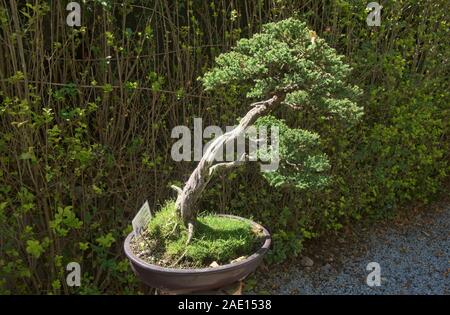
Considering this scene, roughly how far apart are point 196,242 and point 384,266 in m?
1.95

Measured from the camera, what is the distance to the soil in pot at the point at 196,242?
2117 millimetres

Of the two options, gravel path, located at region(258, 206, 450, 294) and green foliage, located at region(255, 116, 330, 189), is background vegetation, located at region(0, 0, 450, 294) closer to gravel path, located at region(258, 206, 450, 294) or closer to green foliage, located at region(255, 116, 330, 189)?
gravel path, located at region(258, 206, 450, 294)

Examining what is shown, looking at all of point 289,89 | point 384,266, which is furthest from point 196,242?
point 384,266

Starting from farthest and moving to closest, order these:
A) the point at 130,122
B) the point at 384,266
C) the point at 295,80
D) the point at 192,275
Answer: the point at 384,266, the point at 130,122, the point at 295,80, the point at 192,275

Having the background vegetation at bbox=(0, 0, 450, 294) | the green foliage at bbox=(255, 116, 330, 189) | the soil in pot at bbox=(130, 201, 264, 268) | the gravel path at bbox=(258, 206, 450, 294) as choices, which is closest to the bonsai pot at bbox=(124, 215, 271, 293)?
the soil in pot at bbox=(130, 201, 264, 268)

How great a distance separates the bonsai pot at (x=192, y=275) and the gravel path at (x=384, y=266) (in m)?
1.33

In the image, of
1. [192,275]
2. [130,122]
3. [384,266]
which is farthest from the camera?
[384,266]

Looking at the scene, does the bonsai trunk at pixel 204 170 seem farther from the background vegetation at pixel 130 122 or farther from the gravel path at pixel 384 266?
the gravel path at pixel 384 266

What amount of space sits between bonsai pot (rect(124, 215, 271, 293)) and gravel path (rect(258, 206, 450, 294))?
4.36 ft

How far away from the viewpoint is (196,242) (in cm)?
218

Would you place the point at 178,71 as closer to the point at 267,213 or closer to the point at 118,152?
the point at 118,152

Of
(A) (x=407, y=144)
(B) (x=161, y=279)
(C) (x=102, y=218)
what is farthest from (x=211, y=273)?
(A) (x=407, y=144)

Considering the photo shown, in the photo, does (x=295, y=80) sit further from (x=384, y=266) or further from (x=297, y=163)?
(x=384, y=266)

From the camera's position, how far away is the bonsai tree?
7.03 ft
